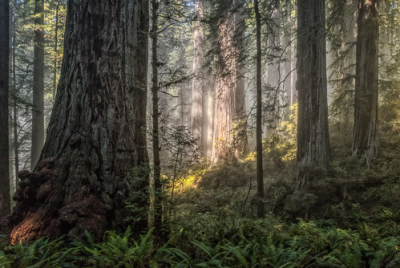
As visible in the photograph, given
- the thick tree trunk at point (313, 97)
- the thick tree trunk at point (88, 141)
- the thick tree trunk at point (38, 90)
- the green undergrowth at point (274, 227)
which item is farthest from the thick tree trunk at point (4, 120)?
the thick tree trunk at point (313, 97)

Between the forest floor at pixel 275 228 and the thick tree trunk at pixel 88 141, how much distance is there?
35cm

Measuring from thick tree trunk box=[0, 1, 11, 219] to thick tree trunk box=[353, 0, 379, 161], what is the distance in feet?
33.4

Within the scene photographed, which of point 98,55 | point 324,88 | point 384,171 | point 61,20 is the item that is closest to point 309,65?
point 324,88

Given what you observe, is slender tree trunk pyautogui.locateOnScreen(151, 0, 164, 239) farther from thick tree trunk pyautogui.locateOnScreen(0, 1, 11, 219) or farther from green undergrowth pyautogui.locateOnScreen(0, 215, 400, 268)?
thick tree trunk pyautogui.locateOnScreen(0, 1, 11, 219)

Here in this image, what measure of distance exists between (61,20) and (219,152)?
1059 cm

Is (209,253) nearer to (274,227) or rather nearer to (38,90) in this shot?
(274,227)

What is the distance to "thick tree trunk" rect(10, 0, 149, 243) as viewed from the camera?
390 cm

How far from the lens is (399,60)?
899 centimetres

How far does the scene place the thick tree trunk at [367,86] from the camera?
309 inches

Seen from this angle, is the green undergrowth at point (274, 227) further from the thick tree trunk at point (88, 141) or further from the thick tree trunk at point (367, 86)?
the thick tree trunk at point (367, 86)

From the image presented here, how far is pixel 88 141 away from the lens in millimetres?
4176

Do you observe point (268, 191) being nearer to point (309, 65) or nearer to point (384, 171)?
point (384, 171)

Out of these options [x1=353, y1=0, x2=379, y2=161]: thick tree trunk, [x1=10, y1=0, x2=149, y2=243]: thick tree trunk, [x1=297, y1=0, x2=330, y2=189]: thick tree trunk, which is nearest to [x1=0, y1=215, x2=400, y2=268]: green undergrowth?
[x1=10, y1=0, x2=149, y2=243]: thick tree trunk

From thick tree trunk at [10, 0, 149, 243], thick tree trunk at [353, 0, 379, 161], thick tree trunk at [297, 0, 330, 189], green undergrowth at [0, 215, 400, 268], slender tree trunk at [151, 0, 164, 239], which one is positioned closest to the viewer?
green undergrowth at [0, 215, 400, 268]
